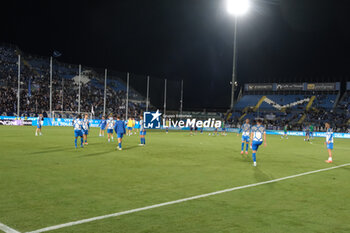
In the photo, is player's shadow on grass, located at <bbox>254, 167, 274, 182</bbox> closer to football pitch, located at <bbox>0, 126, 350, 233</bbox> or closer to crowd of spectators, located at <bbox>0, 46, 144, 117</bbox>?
football pitch, located at <bbox>0, 126, 350, 233</bbox>

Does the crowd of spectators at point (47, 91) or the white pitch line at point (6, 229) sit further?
the crowd of spectators at point (47, 91)

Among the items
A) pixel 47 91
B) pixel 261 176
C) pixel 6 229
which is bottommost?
pixel 261 176

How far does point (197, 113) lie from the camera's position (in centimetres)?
7062

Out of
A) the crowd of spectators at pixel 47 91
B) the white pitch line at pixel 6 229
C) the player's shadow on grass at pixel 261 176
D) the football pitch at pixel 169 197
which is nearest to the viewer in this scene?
the white pitch line at pixel 6 229

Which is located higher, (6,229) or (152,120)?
(152,120)

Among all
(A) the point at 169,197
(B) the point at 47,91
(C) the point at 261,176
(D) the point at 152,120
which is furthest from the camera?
(B) the point at 47,91

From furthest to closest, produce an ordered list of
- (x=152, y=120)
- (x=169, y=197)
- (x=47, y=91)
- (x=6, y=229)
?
(x=47, y=91) < (x=152, y=120) < (x=169, y=197) < (x=6, y=229)

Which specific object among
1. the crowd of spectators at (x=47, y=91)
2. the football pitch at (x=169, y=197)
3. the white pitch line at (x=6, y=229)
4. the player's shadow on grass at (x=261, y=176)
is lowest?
the player's shadow on grass at (x=261, y=176)

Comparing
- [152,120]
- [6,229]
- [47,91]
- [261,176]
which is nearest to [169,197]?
[6,229]

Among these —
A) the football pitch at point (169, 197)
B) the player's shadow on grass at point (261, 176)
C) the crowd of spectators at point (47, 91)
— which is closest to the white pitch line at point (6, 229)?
the football pitch at point (169, 197)

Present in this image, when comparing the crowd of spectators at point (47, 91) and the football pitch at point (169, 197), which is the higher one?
the crowd of spectators at point (47, 91)

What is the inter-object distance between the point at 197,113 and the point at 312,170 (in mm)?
58300

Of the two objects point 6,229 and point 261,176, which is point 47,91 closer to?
point 261,176

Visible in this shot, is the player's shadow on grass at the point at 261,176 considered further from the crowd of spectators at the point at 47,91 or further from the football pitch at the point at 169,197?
the crowd of spectators at the point at 47,91
